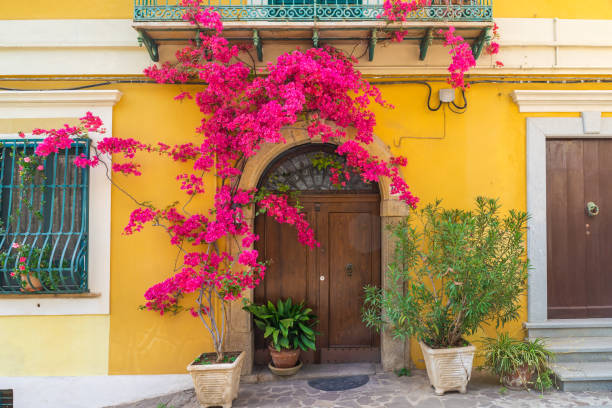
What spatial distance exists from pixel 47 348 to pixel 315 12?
4.86m

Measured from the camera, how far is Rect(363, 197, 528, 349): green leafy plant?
4.28 metres

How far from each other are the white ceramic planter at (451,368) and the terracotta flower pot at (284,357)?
154cm

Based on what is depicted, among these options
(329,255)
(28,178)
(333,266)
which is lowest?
(333,266)

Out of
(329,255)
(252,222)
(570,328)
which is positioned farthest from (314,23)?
(570,328)

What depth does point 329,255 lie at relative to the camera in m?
5.40

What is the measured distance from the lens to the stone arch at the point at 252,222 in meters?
4.98

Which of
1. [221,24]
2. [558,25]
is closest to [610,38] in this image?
[558,25]

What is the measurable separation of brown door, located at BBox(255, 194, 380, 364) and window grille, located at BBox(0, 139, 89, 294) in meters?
2.14

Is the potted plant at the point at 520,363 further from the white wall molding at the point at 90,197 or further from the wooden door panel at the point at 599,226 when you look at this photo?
the white wall molding at the point at 90,197

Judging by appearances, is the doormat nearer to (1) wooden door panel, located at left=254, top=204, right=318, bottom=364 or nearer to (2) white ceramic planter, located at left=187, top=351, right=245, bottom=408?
(1) wooden door panel, located at left=254, top=204, right=318, bottom=364

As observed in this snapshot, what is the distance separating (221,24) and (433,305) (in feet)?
12.3

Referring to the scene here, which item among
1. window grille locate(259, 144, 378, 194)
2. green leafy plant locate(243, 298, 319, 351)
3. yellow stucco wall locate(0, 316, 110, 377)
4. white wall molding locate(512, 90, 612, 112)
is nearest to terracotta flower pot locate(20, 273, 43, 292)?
yellow stucco wall locate(0, 316, 110, 377)

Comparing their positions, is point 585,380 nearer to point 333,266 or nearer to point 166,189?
point 333,266

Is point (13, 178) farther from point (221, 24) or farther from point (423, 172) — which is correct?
point (423, 172)
